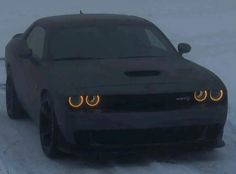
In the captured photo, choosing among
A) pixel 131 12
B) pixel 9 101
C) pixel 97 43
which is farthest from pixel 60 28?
pixel 131 12

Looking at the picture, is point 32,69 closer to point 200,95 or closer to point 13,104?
point 13,104

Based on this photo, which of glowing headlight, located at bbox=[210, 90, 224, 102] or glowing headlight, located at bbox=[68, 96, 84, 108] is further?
glowing headlight, located at bbox=[210, 90, 224, 102]

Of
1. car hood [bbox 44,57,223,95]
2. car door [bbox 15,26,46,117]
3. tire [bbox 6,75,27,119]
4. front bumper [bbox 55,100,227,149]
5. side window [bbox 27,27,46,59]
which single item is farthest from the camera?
tire [bbox 6,75,27,119]

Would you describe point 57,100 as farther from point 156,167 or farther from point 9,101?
point 9,101

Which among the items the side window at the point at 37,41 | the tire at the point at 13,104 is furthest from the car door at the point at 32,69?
the tire at the point at 13,104

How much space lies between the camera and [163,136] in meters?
7.53

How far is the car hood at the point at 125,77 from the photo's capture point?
295 inches

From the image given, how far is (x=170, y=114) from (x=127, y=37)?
1.69 m

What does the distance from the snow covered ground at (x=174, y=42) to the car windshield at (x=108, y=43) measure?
3.45 feet

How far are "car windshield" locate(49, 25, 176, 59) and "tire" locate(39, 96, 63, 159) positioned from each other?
0.76 meters

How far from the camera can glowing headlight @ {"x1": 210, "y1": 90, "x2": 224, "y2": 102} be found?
762 cm

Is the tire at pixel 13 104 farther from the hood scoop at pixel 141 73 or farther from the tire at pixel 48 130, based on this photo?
the hood scoop at pixel 141 73

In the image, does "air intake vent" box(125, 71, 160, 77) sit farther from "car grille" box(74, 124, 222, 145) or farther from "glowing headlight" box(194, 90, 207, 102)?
"car grille" box(74, 124, 222, 145)

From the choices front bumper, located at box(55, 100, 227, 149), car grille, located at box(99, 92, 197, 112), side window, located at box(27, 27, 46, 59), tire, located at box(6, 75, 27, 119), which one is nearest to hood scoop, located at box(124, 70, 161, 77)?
car grille, located at box(99, 92, 197, 112)
